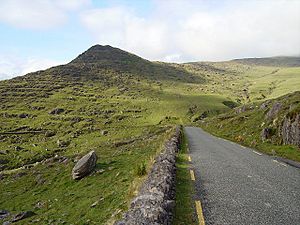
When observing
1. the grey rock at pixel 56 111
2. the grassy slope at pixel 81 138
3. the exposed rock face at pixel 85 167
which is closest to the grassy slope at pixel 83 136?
the grassy slope at pixel 81 138

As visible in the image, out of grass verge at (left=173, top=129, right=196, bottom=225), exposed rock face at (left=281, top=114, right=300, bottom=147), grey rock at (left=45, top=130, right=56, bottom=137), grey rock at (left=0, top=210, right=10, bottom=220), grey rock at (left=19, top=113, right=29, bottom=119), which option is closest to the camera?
grass verge at (left=173, top=129, right=196, bottom=225)

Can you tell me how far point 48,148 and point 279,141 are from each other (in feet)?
211

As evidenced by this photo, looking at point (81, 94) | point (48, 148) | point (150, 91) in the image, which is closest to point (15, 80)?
point (81, 94)

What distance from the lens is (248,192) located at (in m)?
12.9

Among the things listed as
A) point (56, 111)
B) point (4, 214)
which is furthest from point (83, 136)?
point (4, 214)

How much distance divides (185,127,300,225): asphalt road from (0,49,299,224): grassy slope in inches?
124

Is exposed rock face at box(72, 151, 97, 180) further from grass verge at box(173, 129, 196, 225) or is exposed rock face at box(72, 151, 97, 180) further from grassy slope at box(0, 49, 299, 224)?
grass verge at box(173, 129, 196, 225)

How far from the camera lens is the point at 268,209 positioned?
10641 mm

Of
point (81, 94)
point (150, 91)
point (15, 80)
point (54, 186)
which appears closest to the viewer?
point (54, 186)

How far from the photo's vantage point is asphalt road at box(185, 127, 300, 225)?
988 cm

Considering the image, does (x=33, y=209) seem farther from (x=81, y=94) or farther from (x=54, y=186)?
(x=81, y=94)

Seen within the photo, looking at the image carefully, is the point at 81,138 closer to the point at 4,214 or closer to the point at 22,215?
the point at 4,214

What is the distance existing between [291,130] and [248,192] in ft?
65.5

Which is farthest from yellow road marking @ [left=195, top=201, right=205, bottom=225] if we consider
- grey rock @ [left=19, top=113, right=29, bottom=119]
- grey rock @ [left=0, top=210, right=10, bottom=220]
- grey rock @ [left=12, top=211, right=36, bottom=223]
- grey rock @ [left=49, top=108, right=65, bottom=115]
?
grey rock @ [left=49, top=108, right=65, bottom=115]
